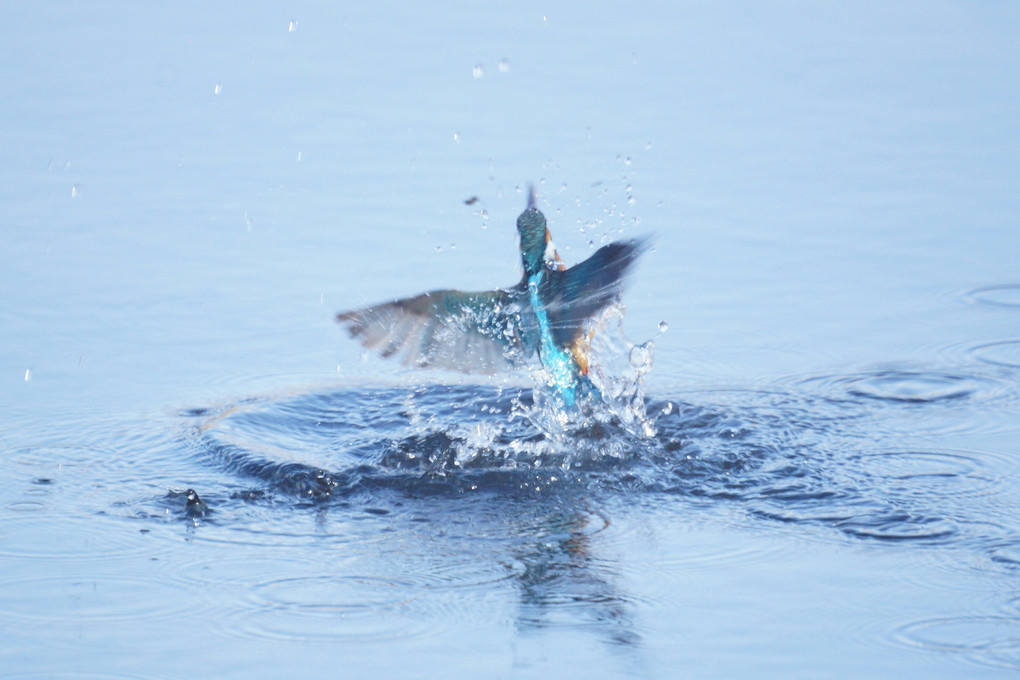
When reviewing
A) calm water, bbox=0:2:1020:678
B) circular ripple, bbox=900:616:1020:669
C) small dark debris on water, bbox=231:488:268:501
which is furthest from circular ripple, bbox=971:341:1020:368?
small dark debris on water, bbox=231:488:268:501

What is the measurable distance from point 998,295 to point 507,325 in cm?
214

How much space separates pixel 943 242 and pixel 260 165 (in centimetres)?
326

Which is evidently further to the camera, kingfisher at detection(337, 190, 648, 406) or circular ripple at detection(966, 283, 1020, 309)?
circular ripple at detection(966, 283, 1020, 309)

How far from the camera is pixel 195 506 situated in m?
4.25

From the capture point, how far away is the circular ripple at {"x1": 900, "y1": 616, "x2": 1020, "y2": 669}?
3.25m

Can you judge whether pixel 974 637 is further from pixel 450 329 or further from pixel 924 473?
pixel 450 329

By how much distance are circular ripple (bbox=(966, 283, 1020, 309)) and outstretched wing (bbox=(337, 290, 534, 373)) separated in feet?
6.44

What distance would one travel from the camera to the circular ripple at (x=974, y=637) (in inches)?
128

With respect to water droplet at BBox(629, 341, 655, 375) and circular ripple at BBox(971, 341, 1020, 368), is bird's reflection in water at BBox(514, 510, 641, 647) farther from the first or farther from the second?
circular ripple at BBox(971, 341, 1020, 368)

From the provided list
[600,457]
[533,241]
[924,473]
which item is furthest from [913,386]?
[533,241]

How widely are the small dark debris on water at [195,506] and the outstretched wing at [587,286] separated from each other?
135cm

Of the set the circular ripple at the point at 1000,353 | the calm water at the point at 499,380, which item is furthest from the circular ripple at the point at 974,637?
the circular ripple at the point at 1000,353

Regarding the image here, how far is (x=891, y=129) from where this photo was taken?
7738 millimetres

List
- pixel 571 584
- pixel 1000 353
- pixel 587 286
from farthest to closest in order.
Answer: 1. pixel 1000 353
2. pixel 587 286
3. pixel 571 584
